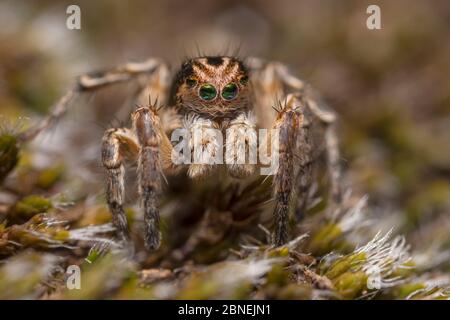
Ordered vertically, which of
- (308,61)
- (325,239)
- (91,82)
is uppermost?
(308,61)

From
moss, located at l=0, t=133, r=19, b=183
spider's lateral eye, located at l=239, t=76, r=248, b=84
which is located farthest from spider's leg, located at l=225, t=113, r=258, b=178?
moss, located at l=0, t=133, r=19, b=183

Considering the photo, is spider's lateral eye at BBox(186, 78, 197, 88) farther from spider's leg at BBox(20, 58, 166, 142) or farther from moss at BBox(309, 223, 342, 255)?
moss at BBox(309, 223, 342, 255)

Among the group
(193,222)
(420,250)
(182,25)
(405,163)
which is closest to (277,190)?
(193,222)

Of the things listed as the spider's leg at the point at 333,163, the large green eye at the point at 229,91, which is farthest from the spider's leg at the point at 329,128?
the large green eye at the point at 229,91

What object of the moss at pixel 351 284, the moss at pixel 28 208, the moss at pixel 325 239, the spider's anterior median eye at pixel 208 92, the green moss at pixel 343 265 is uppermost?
the spider's anterior median eye at pixel 208 92

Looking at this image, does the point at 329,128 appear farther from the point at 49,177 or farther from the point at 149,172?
the point at 49,177

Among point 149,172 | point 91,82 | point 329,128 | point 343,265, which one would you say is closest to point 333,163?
point 329,128

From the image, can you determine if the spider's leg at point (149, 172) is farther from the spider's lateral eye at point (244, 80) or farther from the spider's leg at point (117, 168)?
the spider's lateral eye at point (244, 80)
